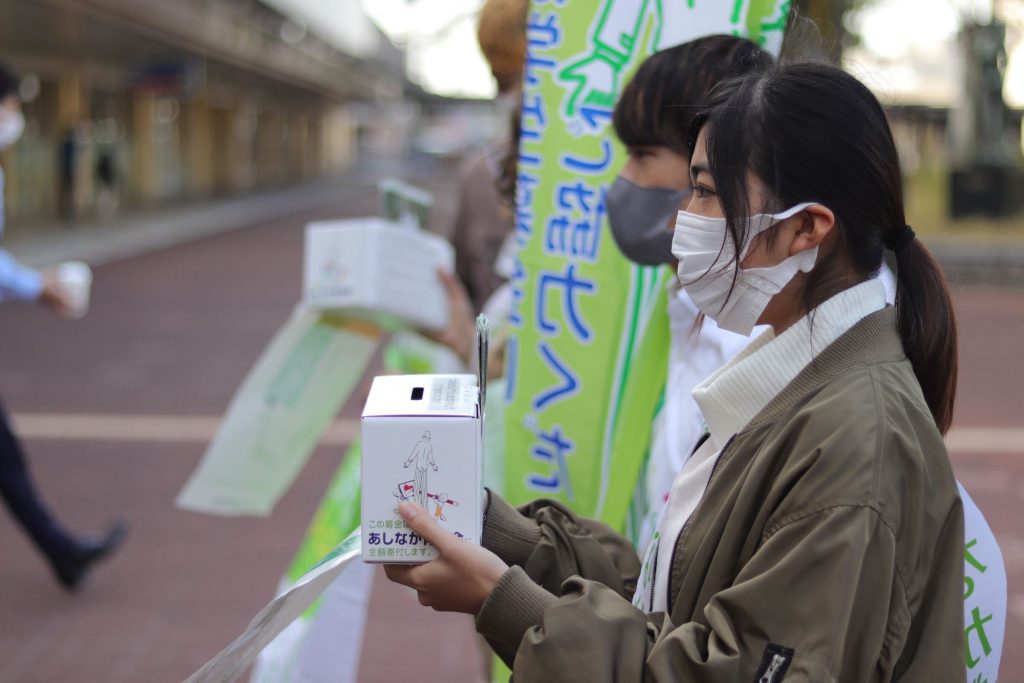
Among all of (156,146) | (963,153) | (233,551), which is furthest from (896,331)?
(156,146)

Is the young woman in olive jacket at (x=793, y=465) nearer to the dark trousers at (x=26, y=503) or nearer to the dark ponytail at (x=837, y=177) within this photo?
the dark ponytail at (x=837, y=177)

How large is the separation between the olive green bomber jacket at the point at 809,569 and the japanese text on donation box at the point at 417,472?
0.11 meters

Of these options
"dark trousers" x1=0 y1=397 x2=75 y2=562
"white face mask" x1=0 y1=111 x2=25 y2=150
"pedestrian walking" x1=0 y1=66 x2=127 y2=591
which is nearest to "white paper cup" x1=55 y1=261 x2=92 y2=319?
"pedestrian walking" x1=0 y1=66 x2=127 y2=591

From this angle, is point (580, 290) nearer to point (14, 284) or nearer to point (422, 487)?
point (422, 487)

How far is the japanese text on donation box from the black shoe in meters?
3.24

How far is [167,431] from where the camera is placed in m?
6.83

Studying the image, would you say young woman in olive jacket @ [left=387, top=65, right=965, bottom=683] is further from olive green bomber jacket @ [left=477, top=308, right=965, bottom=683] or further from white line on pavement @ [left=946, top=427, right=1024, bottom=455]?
white line on pavement @ [left=946, top=427, right=1024, bottom=455]

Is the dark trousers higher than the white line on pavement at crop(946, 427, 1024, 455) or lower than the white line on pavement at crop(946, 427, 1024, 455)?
higher

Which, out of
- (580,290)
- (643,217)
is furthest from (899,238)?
(580,290)

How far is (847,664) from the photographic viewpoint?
1.21 metres

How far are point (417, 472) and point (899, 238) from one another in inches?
25.5

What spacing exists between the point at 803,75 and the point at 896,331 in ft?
1.06

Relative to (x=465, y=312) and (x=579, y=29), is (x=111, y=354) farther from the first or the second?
(x=579, y=29)

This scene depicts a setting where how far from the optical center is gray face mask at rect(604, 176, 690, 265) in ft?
6.44
